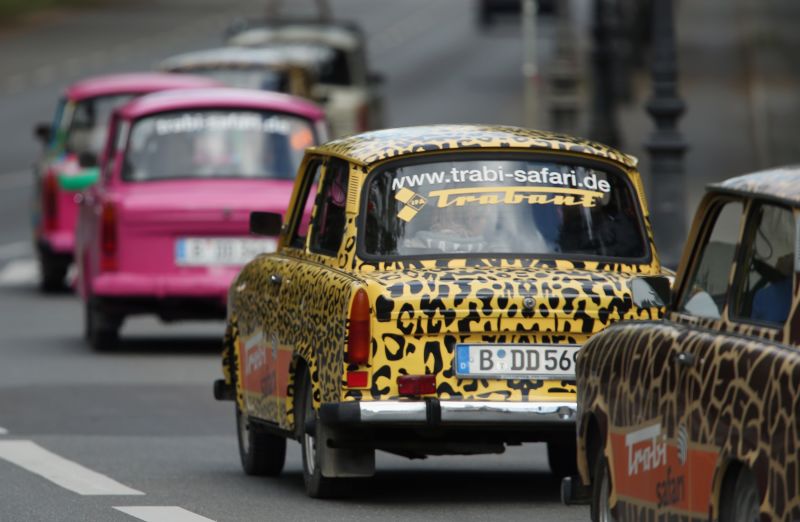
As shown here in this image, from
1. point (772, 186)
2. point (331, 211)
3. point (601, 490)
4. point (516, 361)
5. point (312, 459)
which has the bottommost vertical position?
point (312, 459)

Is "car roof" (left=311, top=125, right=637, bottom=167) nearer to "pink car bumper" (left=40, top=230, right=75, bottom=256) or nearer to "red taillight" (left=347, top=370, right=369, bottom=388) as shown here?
"red taillight" (left=347, top=370, right=369, bottom=388)

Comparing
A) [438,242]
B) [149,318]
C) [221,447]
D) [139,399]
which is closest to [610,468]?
[438,242]

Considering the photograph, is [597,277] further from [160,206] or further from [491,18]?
[491,18]

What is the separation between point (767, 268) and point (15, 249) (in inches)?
954

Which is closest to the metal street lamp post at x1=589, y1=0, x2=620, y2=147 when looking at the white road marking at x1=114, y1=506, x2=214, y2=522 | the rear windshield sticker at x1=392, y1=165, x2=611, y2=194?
the rear windshield sticker at x1=392, y1=165, x2=611, y2=194

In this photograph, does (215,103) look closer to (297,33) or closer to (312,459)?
(312,459)

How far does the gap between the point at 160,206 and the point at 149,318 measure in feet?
15.7

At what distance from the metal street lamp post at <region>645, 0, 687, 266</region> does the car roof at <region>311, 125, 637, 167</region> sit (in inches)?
Answer: 395

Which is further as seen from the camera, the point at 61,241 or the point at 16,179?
the point at 16,179

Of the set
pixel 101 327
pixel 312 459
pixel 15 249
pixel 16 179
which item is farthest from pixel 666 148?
pixel 16 179

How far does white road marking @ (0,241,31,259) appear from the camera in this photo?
97.8ft

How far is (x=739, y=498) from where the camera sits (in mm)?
6980

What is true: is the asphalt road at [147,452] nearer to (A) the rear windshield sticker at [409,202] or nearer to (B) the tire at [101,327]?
(B) the tire at [101,327]

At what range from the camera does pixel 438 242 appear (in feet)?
34.0
